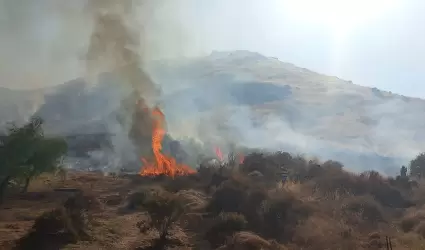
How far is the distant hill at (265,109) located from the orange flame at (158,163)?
29.0 metres

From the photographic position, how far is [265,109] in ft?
329

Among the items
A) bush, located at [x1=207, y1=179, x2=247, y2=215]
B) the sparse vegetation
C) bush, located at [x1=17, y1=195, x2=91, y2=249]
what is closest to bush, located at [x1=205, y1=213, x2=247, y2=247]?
the sparse vegetation

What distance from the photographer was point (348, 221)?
2394 centimetres

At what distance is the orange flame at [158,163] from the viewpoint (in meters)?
44.0

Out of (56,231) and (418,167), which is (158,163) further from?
(418,167)

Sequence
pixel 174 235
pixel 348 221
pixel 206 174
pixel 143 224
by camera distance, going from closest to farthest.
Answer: pixel 174 235 → pixel 143 224 → pixel 348 221 → pixel 206 174

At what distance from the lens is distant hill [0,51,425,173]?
277ft

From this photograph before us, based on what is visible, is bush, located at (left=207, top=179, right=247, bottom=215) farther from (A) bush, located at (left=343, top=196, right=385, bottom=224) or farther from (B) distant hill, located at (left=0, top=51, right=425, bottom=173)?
(B) distant hill, located at (left=0, top=51, right=425, bottom=173)

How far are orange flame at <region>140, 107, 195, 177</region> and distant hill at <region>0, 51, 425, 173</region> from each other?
29.0 meters

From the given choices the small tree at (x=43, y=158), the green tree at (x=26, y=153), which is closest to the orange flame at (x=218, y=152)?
the small tree at (x=43, y=158)

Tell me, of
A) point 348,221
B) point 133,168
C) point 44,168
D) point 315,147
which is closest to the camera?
point 348,221

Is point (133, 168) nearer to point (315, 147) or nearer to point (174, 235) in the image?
point (174, 235)

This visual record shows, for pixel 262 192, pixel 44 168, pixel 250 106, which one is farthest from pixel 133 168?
pixel 250 106

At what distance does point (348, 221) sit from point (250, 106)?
79.9 meters
